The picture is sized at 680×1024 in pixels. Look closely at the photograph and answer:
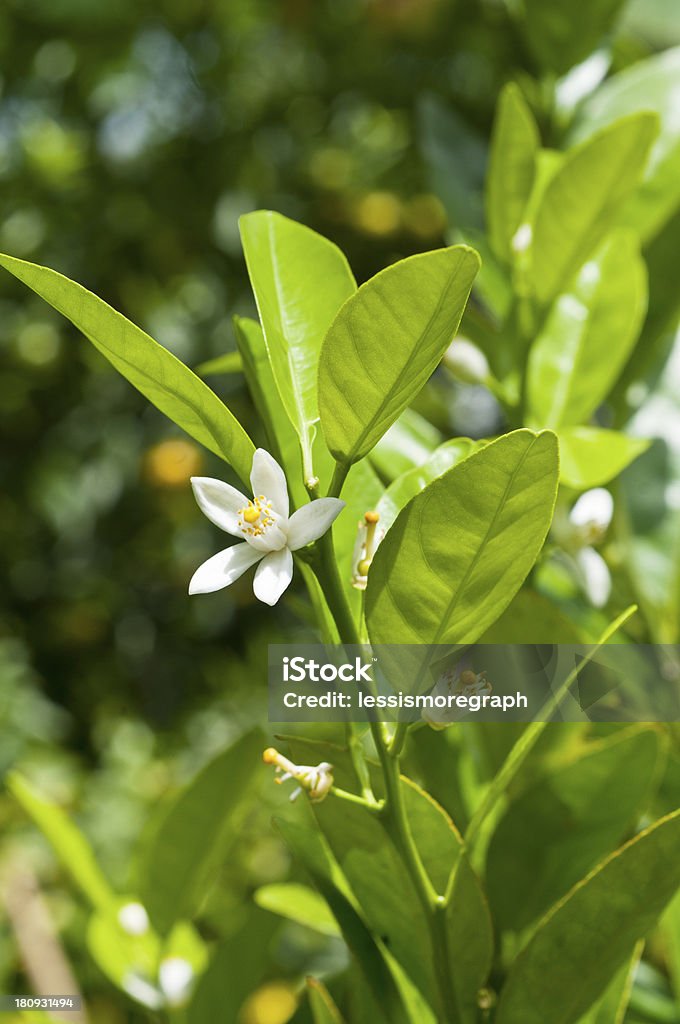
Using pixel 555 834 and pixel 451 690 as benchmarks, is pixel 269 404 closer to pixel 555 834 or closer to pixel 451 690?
pixel 451 690

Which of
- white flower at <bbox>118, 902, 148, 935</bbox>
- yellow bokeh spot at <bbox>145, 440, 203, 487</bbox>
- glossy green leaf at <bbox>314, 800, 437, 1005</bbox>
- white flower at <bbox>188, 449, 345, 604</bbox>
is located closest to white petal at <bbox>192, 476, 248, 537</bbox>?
white flower at <bbox>188, 449, 345, 604</bbox>

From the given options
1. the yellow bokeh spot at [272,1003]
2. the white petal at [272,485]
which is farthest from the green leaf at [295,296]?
the yellow bokeh spot at [272,1003]

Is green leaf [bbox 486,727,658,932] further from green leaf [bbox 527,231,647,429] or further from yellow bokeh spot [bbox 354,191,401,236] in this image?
yellow bokeh spot [bbox 354,191,401,236]

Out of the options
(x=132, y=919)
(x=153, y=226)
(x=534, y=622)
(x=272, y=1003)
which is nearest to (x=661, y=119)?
(x=534, y=622)

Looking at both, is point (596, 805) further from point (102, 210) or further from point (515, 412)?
point (102, 210)

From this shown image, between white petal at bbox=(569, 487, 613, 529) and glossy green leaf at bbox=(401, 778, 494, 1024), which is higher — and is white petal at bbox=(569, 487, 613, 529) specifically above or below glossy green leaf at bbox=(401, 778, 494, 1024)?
above

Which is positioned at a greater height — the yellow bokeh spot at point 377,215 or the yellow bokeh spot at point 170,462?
the yellow bokeh spot at point 377,215

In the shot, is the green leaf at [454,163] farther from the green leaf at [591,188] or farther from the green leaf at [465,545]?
the green leaf at [465,545]
